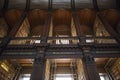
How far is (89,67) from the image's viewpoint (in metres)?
8.55

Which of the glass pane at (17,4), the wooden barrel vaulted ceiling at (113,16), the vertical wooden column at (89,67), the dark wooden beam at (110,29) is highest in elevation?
the glass pane at (17,4)

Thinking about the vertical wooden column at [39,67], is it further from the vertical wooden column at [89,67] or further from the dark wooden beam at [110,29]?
the dark wooden beam at [110,29]

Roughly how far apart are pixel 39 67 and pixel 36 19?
6.60m

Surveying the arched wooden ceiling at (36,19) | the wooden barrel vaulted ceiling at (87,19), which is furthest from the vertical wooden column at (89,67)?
the arched wooden ceiling at (36,19)

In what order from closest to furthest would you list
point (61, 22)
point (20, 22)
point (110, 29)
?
point (110, 29) < point (20, 22) < point (61, 22)

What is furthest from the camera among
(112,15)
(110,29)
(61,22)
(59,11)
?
(61,22)

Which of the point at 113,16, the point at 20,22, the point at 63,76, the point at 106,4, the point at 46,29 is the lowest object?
the point at 63,76

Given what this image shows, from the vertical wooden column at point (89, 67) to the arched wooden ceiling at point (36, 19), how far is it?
593 centimetres

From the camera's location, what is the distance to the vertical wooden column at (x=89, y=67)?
809cm

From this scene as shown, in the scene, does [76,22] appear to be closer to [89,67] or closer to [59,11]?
[59,11]

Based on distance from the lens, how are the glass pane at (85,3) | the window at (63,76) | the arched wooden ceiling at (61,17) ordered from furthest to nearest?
the glass pane at (85,3) → the arched wooden ceiling at (61,17) → the window at (63,76)

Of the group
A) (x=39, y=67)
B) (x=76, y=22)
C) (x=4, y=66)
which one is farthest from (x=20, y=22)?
(x=39, y=67)

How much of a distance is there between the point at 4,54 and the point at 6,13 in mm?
5037

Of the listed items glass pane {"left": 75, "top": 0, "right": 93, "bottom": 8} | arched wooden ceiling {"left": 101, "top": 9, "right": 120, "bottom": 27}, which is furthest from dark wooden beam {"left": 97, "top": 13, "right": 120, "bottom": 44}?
glass pane {"left": 75, "top": 0, "right": 93, "bottom": 8}
